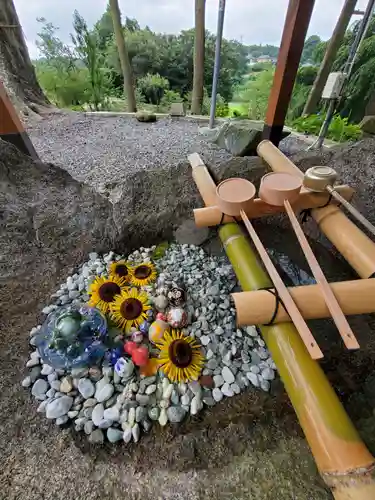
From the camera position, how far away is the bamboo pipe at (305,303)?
90 centimetres

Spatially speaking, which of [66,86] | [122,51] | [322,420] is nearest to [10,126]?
[322,420]

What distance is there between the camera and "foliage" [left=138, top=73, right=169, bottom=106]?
291 inches

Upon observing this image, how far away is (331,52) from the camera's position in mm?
4445

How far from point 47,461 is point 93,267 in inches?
37.5

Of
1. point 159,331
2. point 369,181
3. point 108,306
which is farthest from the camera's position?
point 369,181

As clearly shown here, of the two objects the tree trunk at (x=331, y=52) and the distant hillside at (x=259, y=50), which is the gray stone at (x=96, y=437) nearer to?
the tree trunk at (x=331, y=52)

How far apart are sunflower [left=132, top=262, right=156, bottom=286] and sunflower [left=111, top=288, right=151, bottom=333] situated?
0.54 ft

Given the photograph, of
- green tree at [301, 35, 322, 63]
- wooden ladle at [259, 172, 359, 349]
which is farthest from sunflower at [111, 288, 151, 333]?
green tree at [301, 35, 322, 63]

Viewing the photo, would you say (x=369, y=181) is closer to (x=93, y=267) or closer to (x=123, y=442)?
(x=93, y=267)

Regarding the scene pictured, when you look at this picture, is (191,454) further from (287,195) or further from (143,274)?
(287,195)

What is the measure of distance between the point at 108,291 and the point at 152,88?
7.74 meters

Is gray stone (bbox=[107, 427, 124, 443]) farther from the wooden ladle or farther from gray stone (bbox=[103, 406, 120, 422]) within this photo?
the wooden ladle

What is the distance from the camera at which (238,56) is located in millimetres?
10039

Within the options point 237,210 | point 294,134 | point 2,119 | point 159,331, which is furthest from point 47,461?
point 294,134
